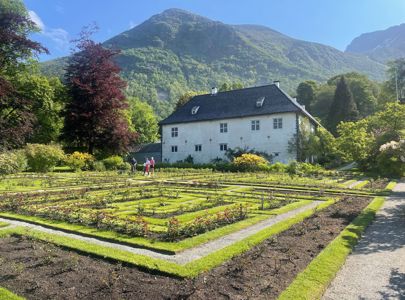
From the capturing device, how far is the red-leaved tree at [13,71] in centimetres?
2862

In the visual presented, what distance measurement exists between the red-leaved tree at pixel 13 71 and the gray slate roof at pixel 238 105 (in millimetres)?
17982

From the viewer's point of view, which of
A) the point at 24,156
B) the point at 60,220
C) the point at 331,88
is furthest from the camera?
the point at 331,88

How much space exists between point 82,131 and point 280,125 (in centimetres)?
2012

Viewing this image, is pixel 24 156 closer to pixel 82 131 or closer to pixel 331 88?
pixel 82 131

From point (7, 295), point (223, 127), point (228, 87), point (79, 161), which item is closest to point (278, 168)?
point (223, 127)

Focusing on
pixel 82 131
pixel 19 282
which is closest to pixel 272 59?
pixel 82 131

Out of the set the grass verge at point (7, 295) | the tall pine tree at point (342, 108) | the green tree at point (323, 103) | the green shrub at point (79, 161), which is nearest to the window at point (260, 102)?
the green shrub at point (79, 161)

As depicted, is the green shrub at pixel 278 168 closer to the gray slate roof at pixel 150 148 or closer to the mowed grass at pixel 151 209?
the mowed grass at pixel 151 209

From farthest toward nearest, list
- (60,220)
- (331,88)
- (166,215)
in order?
1. (331,88)
2. (166,215)
3. (60,220)

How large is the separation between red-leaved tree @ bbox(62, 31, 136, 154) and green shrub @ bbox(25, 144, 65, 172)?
7415 mm

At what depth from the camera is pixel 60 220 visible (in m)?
9.28

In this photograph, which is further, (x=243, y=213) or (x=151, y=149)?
(x=151, y=149)

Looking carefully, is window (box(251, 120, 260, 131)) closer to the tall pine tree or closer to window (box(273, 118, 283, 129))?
window (box(273, 118, 283, 129))

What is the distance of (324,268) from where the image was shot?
5926mm
